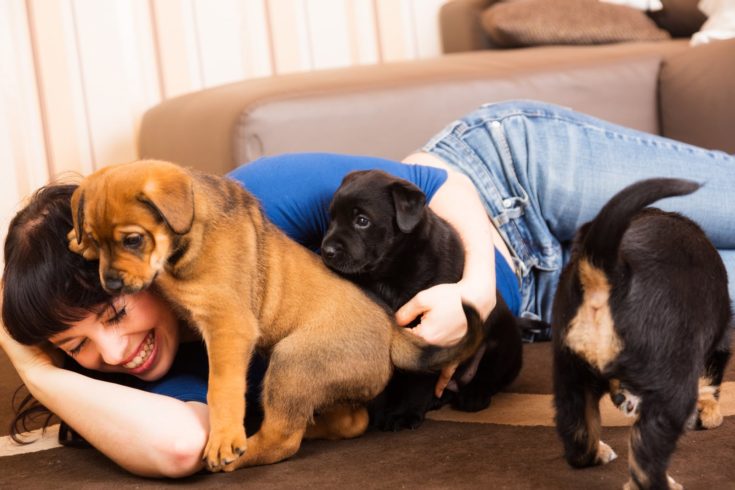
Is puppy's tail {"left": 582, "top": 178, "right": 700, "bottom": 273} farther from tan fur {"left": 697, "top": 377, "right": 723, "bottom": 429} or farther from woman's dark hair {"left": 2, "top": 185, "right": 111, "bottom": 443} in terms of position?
woman's dark hair {"left": 2, "top": 185, "right": 111, "bottom": 443}

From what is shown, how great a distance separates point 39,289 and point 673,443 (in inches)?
44.9

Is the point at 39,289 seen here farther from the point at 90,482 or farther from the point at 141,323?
the point at 90,482

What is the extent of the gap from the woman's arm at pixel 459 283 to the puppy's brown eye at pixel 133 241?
1.95 feet

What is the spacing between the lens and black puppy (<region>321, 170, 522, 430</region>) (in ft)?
6.37

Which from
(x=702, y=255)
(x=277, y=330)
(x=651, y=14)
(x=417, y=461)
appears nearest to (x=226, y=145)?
(x=277, y=330)

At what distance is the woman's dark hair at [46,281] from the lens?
1.69 metres

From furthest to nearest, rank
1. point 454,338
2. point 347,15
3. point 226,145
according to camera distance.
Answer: point 347,15, point 226,145, point 454,338

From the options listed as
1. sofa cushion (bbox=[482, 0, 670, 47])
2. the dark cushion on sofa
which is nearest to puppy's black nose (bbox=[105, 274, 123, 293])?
sofa cushion (bbox=[482, 0, 670, 47])

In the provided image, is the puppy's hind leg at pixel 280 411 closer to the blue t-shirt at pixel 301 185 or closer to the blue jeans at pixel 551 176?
the blue t-shirt at pixel 301 185

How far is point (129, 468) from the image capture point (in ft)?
5.72

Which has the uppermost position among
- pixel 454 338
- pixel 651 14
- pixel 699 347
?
pixel 651 14

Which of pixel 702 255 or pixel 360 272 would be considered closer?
pixel 702 255

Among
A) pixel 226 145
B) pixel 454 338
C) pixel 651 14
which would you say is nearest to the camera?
pixel 454 338

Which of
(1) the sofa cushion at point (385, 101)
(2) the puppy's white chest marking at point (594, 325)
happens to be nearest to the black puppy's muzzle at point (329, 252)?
(2) the puppy's white chest marking at point (594, 325)
